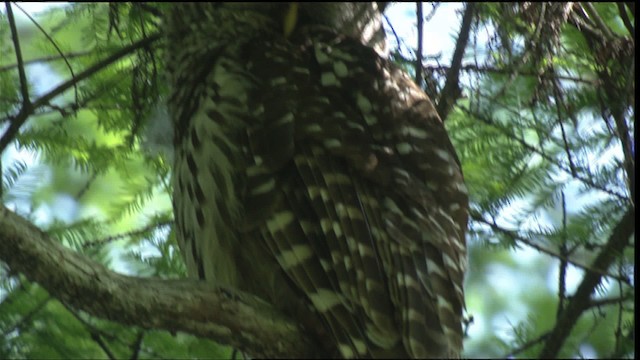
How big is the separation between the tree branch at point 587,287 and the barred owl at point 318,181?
0.66 m

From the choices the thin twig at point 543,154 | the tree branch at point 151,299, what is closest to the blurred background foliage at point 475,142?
the thin twig at point 543,154

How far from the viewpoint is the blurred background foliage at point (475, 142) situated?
11.3ft

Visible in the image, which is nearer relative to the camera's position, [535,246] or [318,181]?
[318,181]

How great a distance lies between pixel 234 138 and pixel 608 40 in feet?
3.54

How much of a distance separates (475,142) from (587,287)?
1.84 feet

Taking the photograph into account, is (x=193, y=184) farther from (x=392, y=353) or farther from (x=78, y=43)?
(x=78, y=43)

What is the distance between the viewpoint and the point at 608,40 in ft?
11.3

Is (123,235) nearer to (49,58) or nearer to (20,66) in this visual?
(49,58)

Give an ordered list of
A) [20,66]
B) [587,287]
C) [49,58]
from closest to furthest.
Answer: [20,66] < [49,58] < [587,287]

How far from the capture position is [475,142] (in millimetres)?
3732


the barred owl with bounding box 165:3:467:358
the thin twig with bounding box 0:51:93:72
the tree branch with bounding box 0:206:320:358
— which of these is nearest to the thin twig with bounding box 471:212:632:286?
the barred owl with bounding box 165:3:467:358

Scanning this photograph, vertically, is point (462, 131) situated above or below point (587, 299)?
above

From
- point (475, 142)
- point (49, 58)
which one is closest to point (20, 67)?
point (49, 58)

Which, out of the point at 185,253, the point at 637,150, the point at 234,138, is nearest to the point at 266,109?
the point at 234,138
